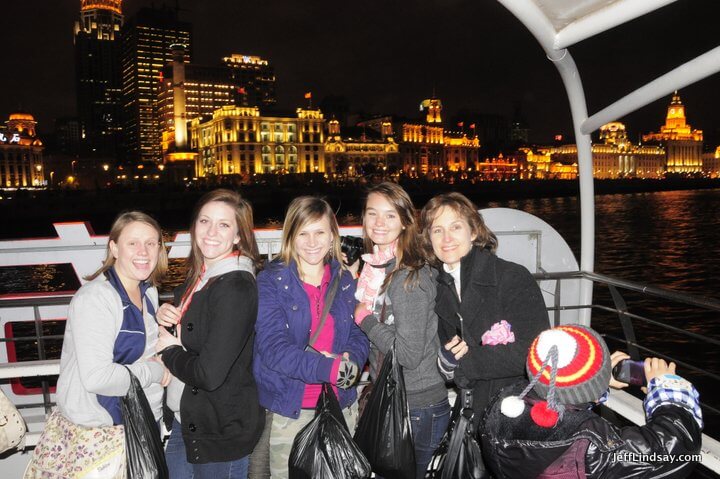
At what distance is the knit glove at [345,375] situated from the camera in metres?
2.02

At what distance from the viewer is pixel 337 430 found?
2020 millimetres

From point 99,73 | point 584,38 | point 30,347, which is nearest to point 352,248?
point 584,38

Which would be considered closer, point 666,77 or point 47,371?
point 666,77

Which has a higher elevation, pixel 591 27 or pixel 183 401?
pixel 591 27

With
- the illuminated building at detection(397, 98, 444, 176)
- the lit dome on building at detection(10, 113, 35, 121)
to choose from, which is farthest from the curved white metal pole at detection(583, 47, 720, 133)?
the lit dome on building at detection(10, 113, 35, 121)

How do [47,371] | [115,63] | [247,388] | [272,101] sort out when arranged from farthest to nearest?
[115,63]
[272,101]
[47,371]
[247,388]

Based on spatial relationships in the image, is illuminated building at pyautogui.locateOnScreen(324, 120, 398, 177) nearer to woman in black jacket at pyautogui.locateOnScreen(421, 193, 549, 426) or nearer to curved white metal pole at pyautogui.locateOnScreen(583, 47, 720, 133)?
curved white metal pole at pyautogui.locateOnScreen(583, 47, 720, 133)

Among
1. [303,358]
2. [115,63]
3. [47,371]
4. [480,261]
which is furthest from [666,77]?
[115,63]

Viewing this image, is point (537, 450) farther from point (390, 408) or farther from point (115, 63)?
point (115, 63)

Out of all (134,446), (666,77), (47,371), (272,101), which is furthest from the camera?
(272,101)

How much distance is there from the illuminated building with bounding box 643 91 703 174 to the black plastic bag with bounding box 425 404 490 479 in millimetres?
160443

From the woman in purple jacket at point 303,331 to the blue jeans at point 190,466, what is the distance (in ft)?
0.46

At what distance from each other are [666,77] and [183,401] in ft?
8.43

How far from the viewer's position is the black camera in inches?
102
